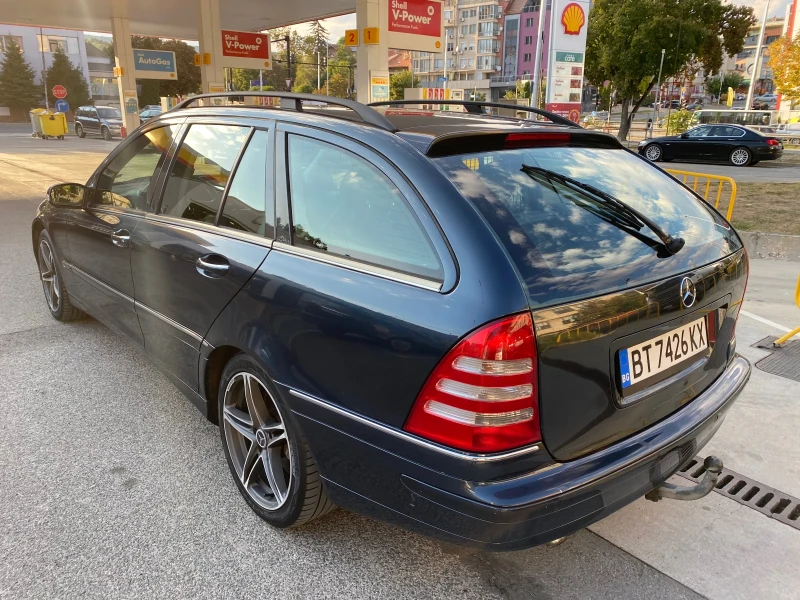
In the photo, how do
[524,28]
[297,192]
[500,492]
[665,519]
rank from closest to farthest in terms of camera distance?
[500,492]
[297,192]
[665,519]
[524,28]

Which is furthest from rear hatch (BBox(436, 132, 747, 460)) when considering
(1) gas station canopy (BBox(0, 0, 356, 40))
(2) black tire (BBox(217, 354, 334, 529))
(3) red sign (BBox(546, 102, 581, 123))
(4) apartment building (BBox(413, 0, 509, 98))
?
(4) apartment building (BBox(413, 0, 509, 98))

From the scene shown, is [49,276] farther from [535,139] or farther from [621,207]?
[621,207]

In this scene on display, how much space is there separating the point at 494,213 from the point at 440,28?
1721 cm

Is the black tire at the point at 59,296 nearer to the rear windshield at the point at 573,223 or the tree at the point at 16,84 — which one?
the rear windshield at the point at 573,223

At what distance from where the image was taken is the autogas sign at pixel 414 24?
635 inches

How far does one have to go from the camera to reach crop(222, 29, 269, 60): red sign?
72.6 ft

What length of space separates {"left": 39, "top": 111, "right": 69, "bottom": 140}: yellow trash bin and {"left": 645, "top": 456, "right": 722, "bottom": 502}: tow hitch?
123 ft

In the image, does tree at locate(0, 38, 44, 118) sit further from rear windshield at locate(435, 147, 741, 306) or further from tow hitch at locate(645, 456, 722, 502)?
tow hitch at locate(645, 456, 722, 502)

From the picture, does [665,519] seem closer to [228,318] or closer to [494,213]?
[494,213]

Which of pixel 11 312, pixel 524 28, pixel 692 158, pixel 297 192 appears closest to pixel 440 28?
pixel 692 158

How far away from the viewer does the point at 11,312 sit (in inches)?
205

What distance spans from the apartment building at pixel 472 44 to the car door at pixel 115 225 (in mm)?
95608

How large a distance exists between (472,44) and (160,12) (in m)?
81.5

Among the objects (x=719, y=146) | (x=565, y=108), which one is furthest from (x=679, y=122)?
(x=565, y=108)
